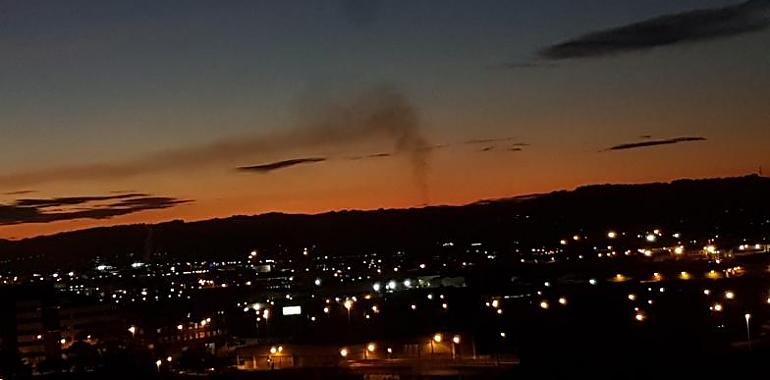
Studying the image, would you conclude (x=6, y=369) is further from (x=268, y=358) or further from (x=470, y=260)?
(x=470, y=260)

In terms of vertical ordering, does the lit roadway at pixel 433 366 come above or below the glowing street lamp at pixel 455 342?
below

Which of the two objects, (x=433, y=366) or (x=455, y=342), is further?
(x=455, y=342)

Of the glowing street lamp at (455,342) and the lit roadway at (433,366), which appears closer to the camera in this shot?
the lit roadway at (433,366)

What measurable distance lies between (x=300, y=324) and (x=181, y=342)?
11.6 ft

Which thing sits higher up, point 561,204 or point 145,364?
point 561,204

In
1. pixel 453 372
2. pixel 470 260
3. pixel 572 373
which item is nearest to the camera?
pixel 572 373

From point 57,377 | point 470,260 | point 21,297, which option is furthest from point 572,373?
point 470,260

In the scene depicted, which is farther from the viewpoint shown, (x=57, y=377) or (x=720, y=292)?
(x=720, y=292)

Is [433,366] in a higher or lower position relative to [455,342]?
lower

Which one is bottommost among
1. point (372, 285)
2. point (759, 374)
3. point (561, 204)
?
point (759, 374)

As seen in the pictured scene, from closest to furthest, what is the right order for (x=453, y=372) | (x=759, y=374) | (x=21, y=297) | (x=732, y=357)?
(x=759, y=374)
(x=732, y=357)
(x=453, y=372)
(x=21, y=297)

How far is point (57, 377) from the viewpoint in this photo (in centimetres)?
1349

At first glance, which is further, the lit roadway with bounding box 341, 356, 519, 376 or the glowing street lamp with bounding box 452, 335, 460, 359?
the glowing street lamp with bounding box 452, 335, 460, 359

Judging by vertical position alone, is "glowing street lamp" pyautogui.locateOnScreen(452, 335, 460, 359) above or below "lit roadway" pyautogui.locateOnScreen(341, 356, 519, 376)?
above
